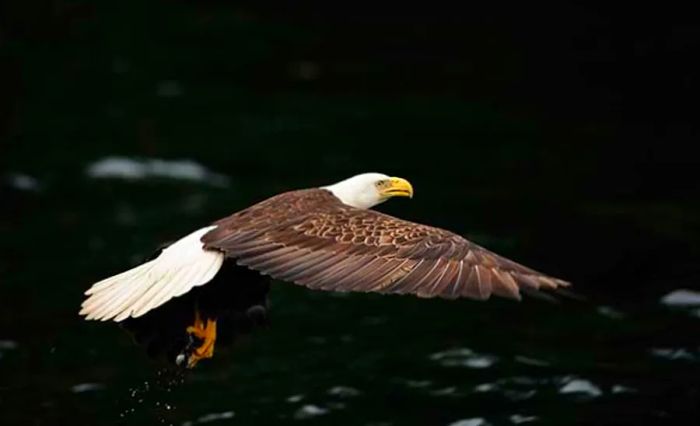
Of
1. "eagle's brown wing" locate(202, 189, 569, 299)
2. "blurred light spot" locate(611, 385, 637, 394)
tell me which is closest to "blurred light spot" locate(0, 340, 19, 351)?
"eagle's brown wing" locate(202, 189, 569, 299)

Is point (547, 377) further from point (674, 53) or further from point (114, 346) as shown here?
point (674, 53)

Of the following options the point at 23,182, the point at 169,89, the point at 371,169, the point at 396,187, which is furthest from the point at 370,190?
the point at 169,89

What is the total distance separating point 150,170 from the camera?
15203 millimetres

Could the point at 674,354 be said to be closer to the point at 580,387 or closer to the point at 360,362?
the point at 580,387

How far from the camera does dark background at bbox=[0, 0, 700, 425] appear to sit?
1043cm

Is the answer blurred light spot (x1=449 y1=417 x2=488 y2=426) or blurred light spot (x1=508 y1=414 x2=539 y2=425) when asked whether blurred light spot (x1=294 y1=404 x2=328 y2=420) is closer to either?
blurred light spot (x1=449 y1=417 x2=488 y2=426)

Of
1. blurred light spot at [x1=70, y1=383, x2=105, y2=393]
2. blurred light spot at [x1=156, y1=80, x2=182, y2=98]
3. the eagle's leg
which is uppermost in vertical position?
blurred light spot at [x1=156, y1=80, x2=182, y2=98]

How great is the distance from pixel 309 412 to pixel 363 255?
2.22 meters

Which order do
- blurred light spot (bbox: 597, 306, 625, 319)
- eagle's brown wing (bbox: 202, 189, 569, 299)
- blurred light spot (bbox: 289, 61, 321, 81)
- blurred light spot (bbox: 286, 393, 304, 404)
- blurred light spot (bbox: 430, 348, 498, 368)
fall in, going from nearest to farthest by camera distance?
eagle's brown wing (bbox: 202, 189, 569, 299) < blurred light spot (bbox: 286, 393, 304, 404) < blurred light spot (bbox: 430, 348, 498, 368) < blurred light spot (bbox: 597, 306, 625, 319) < blurred light spot (bbox: 289, 61, 321, 81)

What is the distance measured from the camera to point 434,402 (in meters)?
10.1

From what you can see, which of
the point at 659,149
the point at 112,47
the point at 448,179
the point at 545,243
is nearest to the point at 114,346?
the point at 545,243

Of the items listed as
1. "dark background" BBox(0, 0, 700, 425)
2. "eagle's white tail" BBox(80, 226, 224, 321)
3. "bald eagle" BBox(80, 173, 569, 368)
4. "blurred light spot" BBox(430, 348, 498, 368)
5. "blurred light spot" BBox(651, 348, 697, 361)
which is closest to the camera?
"bald eagle" BBox(80, 173, 569, 368)

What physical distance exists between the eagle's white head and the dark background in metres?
1.34

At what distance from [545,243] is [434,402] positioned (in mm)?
3005
